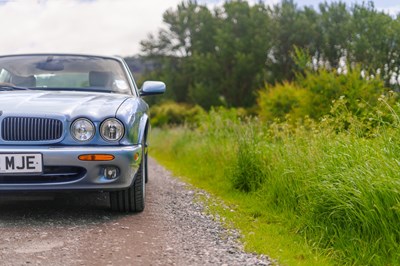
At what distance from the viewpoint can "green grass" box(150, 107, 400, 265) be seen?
3.80 m

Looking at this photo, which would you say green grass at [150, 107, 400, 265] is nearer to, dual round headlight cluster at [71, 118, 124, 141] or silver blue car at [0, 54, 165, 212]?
silver blue car at [0, 54, 165, 212]

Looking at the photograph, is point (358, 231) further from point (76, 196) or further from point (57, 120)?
point (76, 196)

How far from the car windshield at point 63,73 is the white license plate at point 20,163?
55.2 inches

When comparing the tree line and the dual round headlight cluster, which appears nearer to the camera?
the dual round headlight cluster

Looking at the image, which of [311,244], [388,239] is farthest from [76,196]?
[388,239]

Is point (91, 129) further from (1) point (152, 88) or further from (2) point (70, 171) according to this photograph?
(1) point (152, 88)

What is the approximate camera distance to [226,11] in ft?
149

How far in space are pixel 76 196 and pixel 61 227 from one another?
4.63ft

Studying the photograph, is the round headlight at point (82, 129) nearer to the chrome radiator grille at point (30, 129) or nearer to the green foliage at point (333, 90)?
the chrome radiator grille at point (30, 129)

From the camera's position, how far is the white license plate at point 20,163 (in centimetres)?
454

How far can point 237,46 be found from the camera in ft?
140

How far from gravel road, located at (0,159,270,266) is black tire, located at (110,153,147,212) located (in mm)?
83

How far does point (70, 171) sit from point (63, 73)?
175 cm

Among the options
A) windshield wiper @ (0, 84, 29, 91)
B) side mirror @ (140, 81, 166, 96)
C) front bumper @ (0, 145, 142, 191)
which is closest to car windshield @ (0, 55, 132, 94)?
windshield wiper @ (0, 84, 29, 91)
